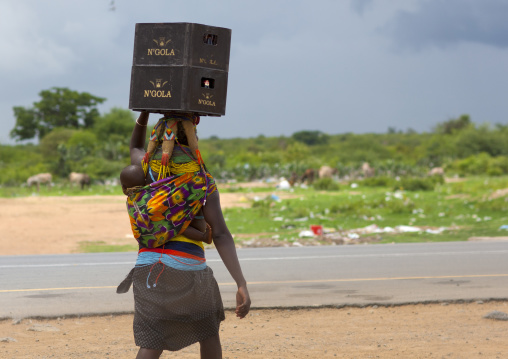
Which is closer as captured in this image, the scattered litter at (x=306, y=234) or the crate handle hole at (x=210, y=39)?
the crate handle hole at (x=210, y=39)

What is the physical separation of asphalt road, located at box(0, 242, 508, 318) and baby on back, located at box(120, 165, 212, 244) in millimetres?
3881

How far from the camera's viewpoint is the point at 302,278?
9562 mm

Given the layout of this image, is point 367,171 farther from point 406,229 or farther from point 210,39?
point 210,39

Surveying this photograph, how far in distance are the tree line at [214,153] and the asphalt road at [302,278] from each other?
25438mm

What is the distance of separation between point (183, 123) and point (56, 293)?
17.6ft

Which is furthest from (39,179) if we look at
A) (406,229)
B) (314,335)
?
(314,335)

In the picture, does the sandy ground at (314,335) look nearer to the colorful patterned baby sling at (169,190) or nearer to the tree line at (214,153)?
the colorful patterned baby sling at (169,190)

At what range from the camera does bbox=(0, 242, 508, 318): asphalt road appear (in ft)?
25.6

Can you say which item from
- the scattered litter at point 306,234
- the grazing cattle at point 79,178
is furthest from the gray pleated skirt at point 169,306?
the grazing cattle at point 79,178

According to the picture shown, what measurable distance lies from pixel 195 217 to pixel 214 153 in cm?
4885

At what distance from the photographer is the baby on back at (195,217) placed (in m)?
3.67

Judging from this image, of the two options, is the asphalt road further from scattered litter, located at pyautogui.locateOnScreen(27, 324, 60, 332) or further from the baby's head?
the baby's head

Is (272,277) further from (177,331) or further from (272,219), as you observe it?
(272,219)

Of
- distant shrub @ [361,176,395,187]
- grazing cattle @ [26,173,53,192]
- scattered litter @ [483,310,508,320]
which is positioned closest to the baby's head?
scattered litter @ [483,310,508,320]
